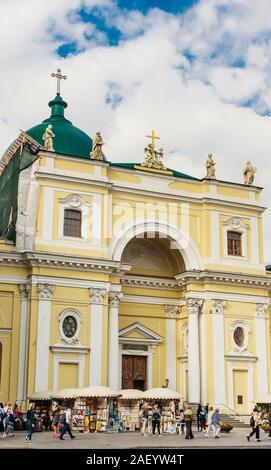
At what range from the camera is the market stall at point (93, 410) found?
28656mm

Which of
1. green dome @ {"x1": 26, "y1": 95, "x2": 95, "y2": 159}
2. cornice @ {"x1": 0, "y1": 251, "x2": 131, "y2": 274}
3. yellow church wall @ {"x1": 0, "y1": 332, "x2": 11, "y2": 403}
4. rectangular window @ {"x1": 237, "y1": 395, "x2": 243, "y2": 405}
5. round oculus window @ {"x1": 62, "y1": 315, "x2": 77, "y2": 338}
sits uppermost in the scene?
green dome @ {"x1": 26, "y1": 95, "x2": 95, "y2": 159}

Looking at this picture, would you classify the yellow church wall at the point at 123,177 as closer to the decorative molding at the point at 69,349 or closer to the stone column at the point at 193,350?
the stone column at the point at 193,350

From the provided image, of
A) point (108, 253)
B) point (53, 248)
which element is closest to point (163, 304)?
point (108, 253)

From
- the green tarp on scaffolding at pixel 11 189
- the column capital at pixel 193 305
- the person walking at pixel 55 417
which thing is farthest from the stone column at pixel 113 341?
the green tarp on scaffolding at pixel 11 189

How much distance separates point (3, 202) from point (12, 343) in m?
9.72

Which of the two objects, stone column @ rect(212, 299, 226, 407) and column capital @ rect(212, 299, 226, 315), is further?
column capital @ rect(212, 299, 226, 315)

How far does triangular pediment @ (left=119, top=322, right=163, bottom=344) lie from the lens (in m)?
36.0

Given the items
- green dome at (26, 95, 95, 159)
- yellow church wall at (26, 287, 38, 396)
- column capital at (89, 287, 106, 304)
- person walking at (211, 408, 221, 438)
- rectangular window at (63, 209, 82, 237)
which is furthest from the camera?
green dome at (26, 95, 95, 159)

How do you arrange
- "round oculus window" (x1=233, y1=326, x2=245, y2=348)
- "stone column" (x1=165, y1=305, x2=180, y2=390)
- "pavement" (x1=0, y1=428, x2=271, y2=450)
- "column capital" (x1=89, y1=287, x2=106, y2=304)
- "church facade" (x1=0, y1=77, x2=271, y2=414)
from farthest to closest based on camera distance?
"stone column" (x1=165, y1=305, x2=180, y2=390), "round oculus window" (x1=233, y1=326, x2=245, y2=348), "column capital" (x1=89, y1=287, x2=106, y2=304), "church facade" (x1=0, y1=77, x2=271, y2=414), "pavement" (x1=0, y1=428, x2=271, y2=450)

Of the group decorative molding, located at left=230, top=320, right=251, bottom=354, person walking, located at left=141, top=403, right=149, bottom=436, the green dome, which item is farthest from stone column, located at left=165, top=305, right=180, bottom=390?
the green dome

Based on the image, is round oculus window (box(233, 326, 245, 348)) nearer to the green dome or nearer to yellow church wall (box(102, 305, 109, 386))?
yellow church wall (box(102, 305, 109, 386))

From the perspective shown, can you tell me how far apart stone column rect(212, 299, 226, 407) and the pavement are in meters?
6.20

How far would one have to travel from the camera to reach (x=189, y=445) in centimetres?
2219

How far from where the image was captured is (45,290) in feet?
104
